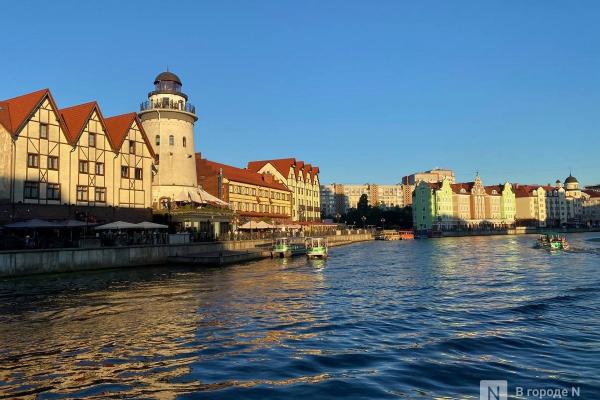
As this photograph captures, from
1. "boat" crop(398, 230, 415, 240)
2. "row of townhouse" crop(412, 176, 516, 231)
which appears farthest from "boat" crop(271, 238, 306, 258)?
"row of townhouse" crop(412, 176, 516, 231)

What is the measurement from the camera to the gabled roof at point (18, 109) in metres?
46.1

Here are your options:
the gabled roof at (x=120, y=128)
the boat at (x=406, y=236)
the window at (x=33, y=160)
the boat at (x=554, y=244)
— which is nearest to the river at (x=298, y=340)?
the window at (x=33, y=160)

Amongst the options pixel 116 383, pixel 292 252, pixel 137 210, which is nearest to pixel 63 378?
pixel 116 383

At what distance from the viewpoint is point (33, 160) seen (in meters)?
47.5

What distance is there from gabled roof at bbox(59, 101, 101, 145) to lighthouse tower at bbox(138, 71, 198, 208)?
1092 cm

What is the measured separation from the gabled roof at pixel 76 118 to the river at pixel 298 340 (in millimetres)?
22806

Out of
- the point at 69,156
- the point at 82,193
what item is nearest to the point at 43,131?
the point at 69,156

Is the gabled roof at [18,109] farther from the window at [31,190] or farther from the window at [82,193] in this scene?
the window at [82,193]

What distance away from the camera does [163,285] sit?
115 ft

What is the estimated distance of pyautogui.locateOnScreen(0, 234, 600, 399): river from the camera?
12.6 m

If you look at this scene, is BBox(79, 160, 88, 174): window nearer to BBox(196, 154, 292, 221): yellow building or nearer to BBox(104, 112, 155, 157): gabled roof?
BBox(104, 112, 155, 157): gabled roof

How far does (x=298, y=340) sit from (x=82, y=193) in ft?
136

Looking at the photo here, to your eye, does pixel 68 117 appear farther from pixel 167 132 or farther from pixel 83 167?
pixel 167 132

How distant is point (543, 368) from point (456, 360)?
236cm
